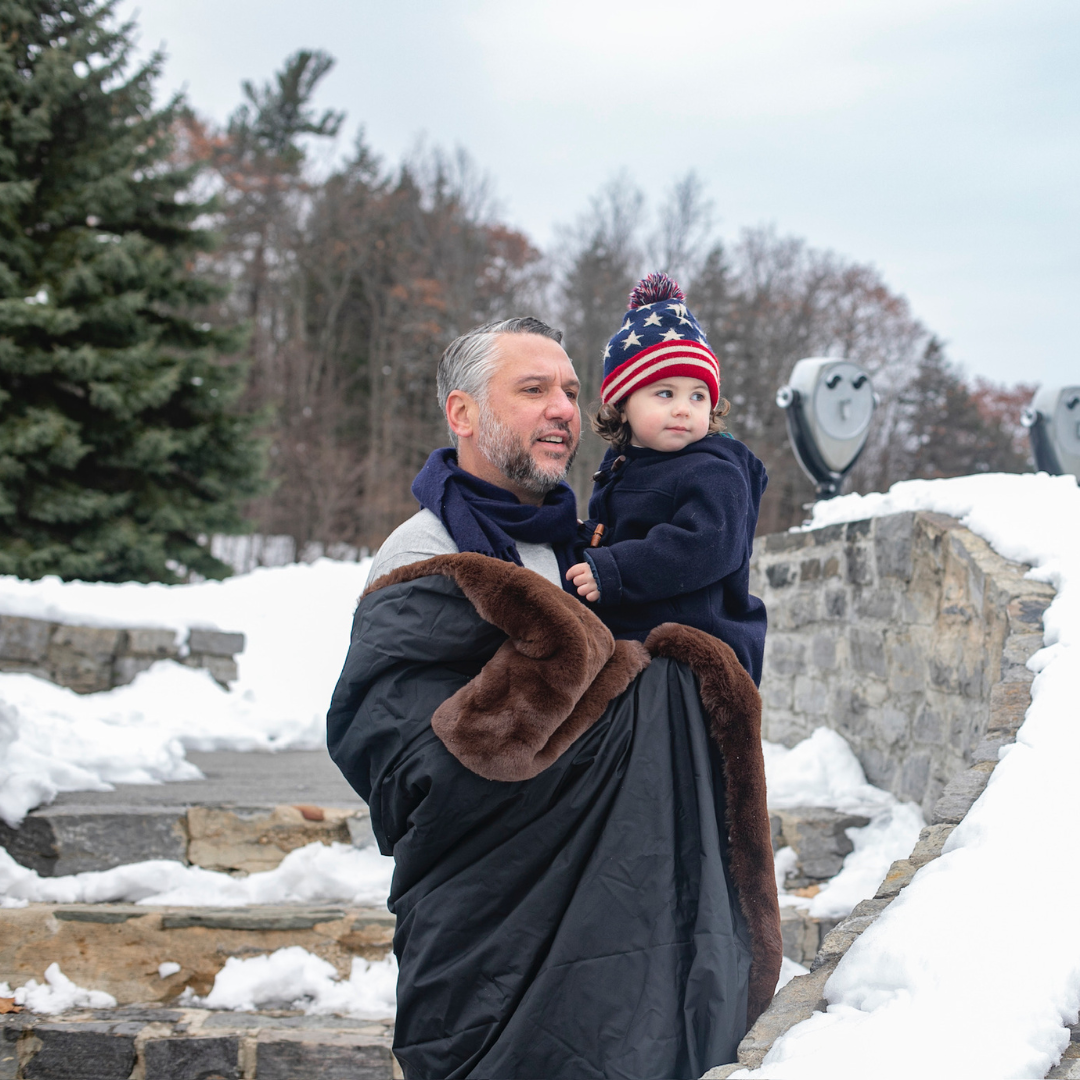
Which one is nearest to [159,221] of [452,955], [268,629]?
[268,629]

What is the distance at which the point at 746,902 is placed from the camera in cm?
170

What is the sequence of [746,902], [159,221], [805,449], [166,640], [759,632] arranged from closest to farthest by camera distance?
[746,902] < [759,632] < [805,449] < [166,640] < [159,221]

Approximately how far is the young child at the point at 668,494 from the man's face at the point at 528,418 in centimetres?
13

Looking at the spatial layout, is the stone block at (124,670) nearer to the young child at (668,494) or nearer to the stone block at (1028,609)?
the young child at (668,494)

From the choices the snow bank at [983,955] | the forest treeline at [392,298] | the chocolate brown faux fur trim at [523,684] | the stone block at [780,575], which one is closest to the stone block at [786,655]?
the stone block at [780,575]

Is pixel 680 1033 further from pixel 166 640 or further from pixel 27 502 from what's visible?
pixel 27 502

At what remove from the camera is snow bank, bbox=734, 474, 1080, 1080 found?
127 cm

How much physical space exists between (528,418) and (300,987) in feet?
7.21

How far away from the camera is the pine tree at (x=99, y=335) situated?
9.81 metres

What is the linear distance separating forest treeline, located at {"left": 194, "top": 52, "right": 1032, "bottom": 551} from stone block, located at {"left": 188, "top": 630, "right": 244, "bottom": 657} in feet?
35.7

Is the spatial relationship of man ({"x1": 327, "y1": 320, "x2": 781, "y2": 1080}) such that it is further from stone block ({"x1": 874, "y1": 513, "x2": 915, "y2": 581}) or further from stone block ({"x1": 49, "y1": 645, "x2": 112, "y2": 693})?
stone block ({"x1": 49, "y1": 645, "x2": 112, "y2": 693})

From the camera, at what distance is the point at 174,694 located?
6465 millimetres

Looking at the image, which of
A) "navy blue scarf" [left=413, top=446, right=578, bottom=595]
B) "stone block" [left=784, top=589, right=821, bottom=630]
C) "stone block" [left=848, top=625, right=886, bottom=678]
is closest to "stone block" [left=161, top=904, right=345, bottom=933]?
"navy blue scarf" [left=413, top=446, right=578, bottom=595]

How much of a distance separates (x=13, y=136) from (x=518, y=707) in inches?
450
